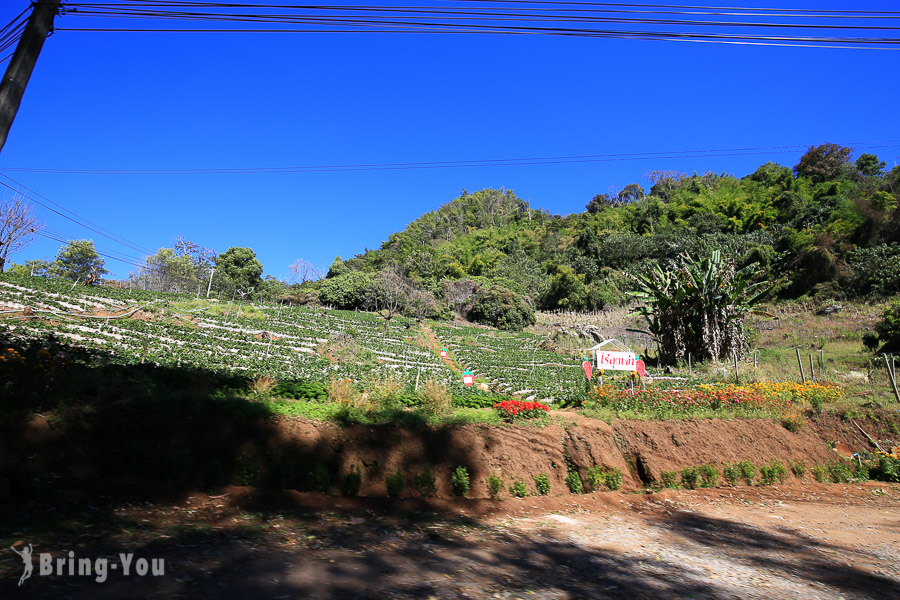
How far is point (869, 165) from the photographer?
68125mm

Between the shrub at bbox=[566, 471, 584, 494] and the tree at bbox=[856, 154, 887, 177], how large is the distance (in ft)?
270

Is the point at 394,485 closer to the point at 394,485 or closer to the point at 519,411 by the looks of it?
the point at 394,485

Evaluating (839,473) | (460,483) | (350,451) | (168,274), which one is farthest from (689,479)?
(168,274)

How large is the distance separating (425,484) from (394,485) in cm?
57

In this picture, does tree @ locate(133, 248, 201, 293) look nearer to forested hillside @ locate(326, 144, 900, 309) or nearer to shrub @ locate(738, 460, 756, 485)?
forested hillside @ locate(326, 144, 900, 309)

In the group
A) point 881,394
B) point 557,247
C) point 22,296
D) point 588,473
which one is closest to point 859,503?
point 588,473

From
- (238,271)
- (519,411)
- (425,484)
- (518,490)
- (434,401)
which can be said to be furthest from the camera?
(238,271)

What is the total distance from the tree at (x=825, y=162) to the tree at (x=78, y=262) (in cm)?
9968

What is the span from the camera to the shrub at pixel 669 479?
976 centimetres

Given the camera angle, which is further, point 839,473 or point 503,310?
point 503,310

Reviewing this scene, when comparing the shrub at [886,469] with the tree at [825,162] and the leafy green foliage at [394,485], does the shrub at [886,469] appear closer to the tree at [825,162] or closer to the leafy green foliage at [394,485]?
the leafy green foliage at [394,485]

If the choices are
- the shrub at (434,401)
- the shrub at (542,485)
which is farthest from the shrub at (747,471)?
the shrub at (434,401)

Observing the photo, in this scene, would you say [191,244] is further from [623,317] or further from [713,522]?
[713,522]

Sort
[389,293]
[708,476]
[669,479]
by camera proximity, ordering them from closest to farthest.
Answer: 1. [669,479]
2. [708,476]
3. [389,293]
